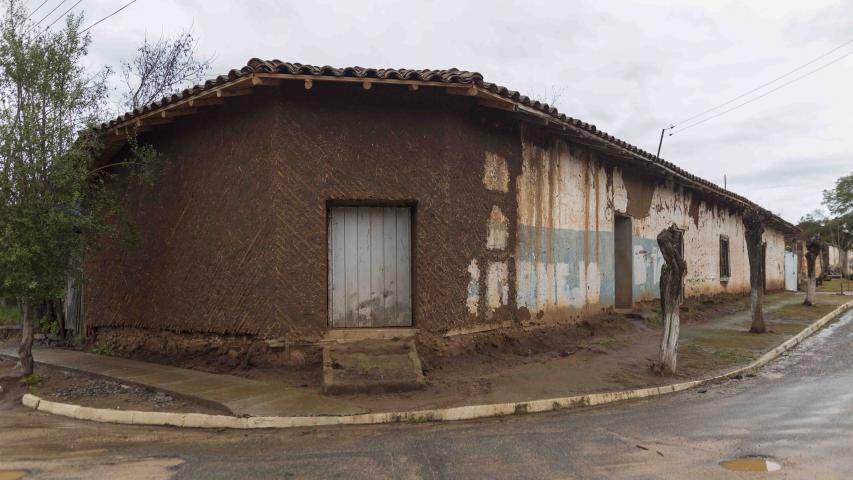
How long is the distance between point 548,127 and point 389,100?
A: 3.04 meters

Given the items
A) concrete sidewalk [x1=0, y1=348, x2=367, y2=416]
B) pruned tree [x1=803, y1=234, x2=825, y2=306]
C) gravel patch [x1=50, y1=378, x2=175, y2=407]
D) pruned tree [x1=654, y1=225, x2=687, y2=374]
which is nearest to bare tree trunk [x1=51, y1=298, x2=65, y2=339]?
concrete sidewalk [x1=0, y1=348, x2=367, y2=416]

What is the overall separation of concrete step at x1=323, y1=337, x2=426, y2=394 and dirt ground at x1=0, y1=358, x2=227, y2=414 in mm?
1315

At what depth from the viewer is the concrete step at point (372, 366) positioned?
256 inches

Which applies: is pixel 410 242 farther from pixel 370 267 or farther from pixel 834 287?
pixel 834 287

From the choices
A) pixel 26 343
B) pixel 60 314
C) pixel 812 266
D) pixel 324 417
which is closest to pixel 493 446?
pixel 324 417

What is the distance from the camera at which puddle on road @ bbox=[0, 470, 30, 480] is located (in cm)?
427

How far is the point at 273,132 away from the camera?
739cm

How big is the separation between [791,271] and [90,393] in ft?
101

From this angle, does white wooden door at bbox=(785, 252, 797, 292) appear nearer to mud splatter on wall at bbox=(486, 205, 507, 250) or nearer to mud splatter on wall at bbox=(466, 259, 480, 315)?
mud splatter on wall at bbox=(486, 205, 507, 250)

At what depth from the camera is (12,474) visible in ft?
14.3

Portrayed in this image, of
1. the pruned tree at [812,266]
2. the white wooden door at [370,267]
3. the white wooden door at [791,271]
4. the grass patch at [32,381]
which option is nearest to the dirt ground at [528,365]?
the grass patch at [32,381]

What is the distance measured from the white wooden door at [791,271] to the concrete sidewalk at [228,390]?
28355 mm

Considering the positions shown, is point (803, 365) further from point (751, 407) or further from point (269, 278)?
point (269, 278)

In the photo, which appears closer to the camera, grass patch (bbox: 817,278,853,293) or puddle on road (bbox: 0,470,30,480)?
puddle on road (bbox: 0,470,30,480)
